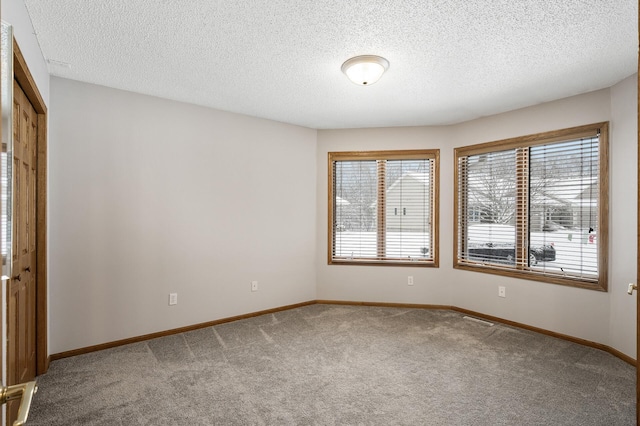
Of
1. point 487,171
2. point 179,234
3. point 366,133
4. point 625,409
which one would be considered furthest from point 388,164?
point 625,409

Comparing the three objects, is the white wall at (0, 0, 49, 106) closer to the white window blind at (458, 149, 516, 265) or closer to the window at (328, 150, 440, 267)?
the window at (328, 150, 440, 267)

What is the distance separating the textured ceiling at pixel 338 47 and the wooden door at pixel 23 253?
67 centimetres

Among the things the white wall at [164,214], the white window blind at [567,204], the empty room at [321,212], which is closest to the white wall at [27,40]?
the empty room at [321,212]

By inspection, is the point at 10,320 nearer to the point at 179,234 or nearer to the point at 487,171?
the point at 179,234

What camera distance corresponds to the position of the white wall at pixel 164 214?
3148mm

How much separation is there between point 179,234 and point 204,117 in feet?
4.38

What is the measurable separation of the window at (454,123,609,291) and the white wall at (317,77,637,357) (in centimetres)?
10

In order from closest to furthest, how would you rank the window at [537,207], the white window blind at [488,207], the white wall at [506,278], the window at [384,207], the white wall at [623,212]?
the white wall at [623,212]
the white wall at [506,278]
the window at [537,207]
the white window blind at [488,207]
the window at [384,207]

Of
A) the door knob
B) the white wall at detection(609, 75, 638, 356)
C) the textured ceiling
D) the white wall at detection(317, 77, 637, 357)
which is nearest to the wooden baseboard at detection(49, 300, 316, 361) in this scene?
the white wall at detection(317, 77, 637, 357)

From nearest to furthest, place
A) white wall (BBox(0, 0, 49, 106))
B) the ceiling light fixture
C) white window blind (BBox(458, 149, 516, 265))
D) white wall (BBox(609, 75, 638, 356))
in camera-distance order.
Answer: white wall (BBox(0, 0, 49, 106)), the ceiling light fixture, white wall (BBox(609, 75, 638, 356)), white window blind (BBox(458, 149, 516, 265))

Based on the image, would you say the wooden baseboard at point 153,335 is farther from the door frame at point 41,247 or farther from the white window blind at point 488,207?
the white window blind at point 488,207

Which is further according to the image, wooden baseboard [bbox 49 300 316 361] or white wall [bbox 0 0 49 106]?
Answer: wooden baseboard [bbox 49 300 316 361]

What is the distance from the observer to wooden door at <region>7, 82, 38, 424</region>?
83.8 inches

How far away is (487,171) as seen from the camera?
435 cm
